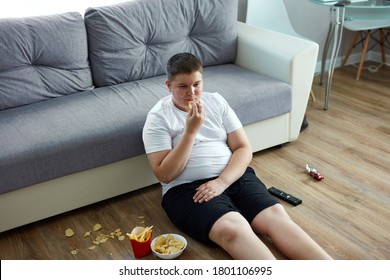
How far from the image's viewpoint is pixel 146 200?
237cm

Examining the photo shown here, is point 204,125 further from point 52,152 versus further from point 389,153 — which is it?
point 389,153

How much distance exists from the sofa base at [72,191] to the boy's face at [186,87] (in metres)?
0.44

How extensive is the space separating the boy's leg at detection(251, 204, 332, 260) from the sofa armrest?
0.93 meters

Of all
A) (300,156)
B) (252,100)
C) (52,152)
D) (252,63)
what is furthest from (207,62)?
(52,152)

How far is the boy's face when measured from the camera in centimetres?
197

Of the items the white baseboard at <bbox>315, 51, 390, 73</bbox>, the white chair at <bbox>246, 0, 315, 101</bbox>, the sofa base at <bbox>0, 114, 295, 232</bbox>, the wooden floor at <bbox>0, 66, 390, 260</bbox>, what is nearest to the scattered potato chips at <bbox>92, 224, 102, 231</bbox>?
the wooden floor at <bbox>0, 66, 390, 260</bbox>

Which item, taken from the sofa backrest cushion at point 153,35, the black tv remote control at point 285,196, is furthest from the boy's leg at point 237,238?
the sofa backrest cushion at point 153,35

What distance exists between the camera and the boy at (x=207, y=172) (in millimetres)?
1860

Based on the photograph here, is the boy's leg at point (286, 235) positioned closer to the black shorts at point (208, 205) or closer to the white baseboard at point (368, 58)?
the black shorts at point (208, 205)

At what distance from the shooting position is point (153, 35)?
2.74 m

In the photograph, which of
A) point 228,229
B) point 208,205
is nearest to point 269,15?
point 208,205

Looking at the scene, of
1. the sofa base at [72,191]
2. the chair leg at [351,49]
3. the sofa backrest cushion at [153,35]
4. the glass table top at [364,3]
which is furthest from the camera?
the chair leg at [351,49]

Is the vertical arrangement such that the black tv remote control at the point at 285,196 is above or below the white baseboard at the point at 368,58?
above

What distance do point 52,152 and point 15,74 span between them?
23.0 inches
